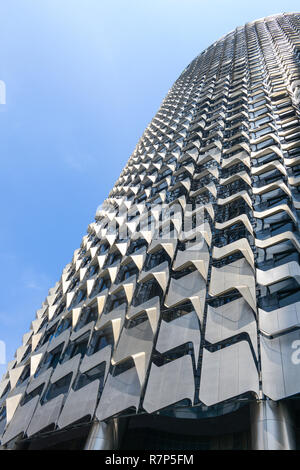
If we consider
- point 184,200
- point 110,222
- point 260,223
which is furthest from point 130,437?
point 110,222

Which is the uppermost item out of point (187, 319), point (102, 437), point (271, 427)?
point (187, 319)

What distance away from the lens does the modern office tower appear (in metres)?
11.6

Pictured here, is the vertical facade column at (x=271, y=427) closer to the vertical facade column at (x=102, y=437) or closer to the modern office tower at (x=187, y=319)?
the modern office tower at (x=187, y=319)

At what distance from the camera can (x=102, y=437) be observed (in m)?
12.4

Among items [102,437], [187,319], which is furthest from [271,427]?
[102,437]

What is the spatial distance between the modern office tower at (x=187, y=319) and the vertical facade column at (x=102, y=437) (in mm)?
46

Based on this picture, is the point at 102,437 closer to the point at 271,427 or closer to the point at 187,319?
the point at 187,319

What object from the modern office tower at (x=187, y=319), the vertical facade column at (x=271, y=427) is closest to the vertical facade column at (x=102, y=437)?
the modern office tower at (x=187, y=319)

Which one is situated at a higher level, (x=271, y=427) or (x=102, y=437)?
(x=271, y=427)

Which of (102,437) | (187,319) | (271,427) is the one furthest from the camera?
(187,319)

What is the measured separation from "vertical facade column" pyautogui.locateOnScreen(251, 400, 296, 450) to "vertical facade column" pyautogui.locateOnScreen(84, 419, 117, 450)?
5878mm

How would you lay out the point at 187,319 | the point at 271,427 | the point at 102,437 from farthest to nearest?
the point at 187,319, the point at 102,437, the point at 271,427

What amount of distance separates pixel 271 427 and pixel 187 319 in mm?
5599

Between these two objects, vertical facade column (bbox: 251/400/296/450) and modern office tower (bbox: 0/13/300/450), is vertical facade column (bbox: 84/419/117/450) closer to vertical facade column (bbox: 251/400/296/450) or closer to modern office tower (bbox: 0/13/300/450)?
modern office tower (bbox: 0/13/300/450)
